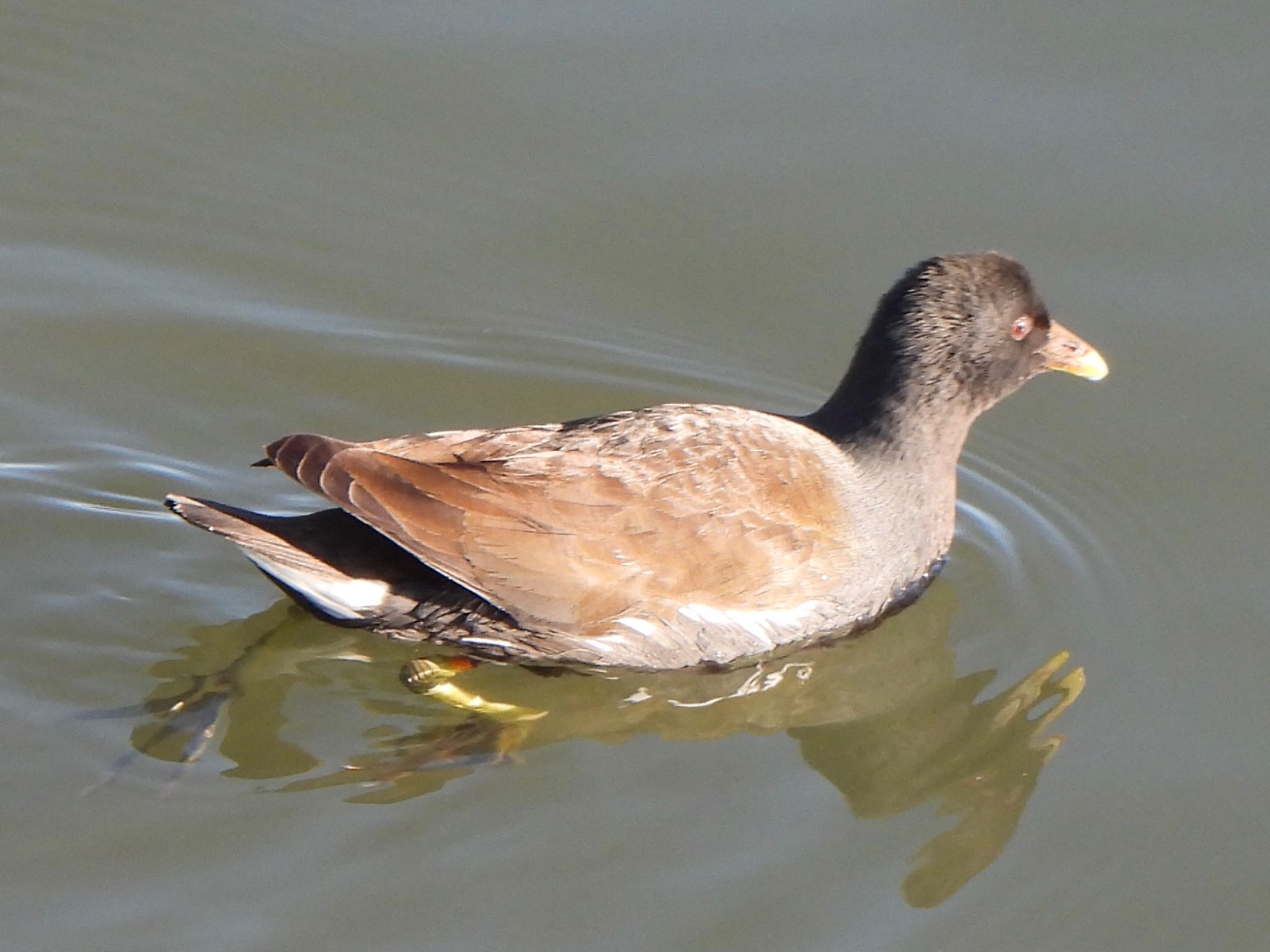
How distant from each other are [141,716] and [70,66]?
12.9 ft

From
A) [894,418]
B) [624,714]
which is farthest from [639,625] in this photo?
[894,418]

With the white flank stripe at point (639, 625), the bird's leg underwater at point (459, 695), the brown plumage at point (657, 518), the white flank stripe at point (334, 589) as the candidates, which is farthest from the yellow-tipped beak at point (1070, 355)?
the white flank stripe at point (334, 589)

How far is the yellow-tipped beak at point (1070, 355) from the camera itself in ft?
21.6

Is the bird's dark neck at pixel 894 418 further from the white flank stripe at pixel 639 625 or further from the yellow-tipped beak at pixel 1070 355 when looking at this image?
the white flank stripe at pixel 639 625

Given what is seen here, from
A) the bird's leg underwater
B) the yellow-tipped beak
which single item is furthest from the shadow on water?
the yellow-tipped beak

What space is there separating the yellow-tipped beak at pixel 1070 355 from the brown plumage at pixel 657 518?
7.8 inches

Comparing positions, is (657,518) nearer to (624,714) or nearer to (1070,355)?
(624,714)

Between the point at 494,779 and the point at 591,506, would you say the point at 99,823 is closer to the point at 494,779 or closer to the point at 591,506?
the point at 494,779

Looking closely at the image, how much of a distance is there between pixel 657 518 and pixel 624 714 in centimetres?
67

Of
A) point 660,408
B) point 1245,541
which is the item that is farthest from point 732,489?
point 1245,541

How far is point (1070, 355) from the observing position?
21.7 feet

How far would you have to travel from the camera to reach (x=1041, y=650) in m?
6.25

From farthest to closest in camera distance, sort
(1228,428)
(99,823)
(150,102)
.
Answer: (150,102) → (1228,428) → (99,823)

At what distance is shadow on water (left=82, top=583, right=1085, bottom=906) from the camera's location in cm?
552
